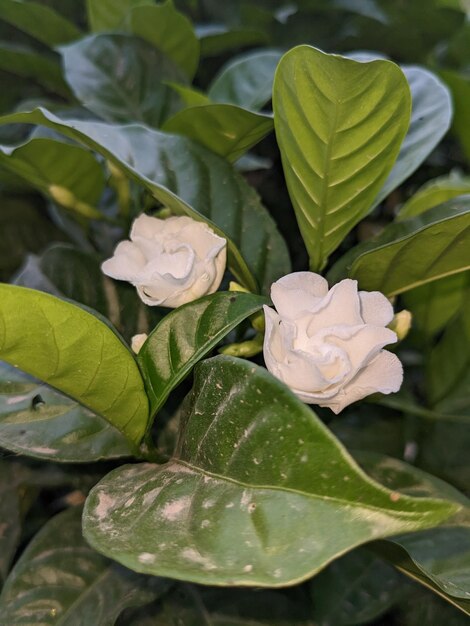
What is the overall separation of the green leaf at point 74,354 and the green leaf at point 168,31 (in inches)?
21.4

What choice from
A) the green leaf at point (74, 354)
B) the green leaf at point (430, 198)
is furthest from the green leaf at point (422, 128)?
the green leaf at point (74, 354)

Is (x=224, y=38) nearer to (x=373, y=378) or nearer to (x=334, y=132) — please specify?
(x=334, y=132)

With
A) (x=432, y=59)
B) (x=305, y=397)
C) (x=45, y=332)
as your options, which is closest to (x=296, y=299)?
(x=305, y=397)

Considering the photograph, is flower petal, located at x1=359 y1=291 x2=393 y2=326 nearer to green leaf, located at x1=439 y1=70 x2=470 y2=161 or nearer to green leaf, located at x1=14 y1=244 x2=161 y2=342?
green leaf, located at x1=14 y1=244 x2=161 y2=342

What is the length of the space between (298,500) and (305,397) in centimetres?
10

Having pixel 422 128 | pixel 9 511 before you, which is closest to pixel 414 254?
pixel 422 128

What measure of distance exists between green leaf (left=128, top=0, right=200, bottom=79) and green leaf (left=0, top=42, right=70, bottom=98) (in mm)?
126

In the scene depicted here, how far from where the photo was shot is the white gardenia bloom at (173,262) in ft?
1.76

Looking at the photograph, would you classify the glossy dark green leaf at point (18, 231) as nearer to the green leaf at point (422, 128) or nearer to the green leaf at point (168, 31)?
the green leaf at point (168, 31)

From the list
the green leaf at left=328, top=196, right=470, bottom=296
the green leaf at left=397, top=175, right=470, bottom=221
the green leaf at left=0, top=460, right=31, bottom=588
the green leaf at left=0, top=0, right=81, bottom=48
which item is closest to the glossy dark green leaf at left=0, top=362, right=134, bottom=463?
the green leaf at left=0, top=460, right=31, bottom=588

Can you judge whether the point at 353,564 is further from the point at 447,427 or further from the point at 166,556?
the point at 166,556

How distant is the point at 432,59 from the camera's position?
3.56 ft

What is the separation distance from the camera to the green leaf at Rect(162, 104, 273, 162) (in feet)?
2.10

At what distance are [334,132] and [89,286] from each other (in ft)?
0.93
